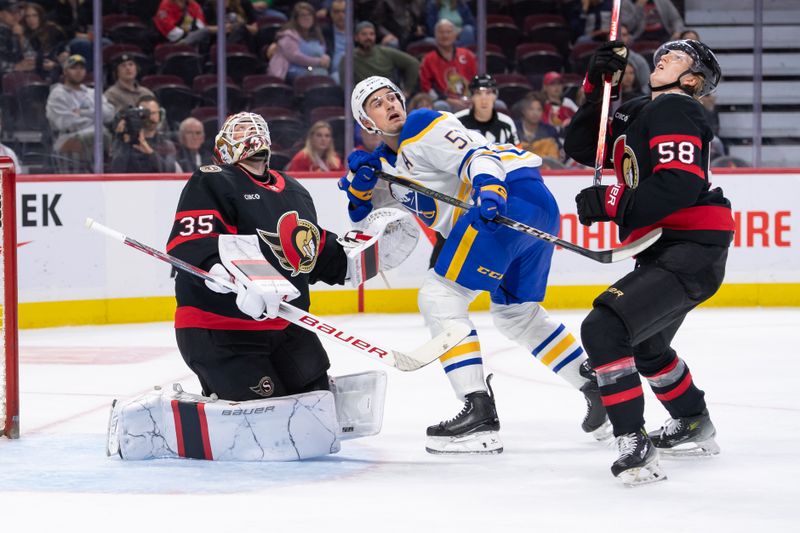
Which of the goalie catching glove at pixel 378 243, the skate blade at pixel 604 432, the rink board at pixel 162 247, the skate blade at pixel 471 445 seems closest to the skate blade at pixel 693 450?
the skate blade at pixel 604 432

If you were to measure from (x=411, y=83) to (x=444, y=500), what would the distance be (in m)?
4.78

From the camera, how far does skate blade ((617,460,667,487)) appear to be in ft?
9.29

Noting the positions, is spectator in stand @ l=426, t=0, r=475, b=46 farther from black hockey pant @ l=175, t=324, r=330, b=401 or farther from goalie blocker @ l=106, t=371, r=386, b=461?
goalie blocker @ l=106, t=371, r=386, b=461

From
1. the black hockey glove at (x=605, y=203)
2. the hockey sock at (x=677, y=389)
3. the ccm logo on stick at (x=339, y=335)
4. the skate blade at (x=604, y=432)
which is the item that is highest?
the black hockey glove at (x=605, y=203)

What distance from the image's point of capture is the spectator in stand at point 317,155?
6805 mm

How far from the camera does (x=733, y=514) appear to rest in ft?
8.54

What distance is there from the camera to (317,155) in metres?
6.83

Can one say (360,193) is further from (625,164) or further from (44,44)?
(44,44)

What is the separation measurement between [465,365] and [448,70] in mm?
4212

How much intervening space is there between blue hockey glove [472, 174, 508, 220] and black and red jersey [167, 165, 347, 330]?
1.50ft

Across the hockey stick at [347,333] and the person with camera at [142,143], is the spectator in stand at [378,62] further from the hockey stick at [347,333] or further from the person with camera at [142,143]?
the hockey stick at [347,333]

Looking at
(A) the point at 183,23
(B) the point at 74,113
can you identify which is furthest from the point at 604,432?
(A) the point at 183,23

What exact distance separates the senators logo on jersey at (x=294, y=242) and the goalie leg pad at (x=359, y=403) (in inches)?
12.6

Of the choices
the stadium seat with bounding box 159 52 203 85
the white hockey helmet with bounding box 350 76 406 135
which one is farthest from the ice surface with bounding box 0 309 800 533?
the stadium seat with bounding box 159 52 203 85
